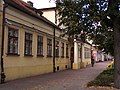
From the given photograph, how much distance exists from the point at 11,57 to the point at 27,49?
3.21m

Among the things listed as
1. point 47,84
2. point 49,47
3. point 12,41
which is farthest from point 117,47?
point 49,47

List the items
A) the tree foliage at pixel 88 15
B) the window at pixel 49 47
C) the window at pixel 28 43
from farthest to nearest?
the window at pixel 49 47 → the window at pixel 28 43 → the tree foliage at pixel 88 15

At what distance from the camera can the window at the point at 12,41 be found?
59.2ft

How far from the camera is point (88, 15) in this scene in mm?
14094

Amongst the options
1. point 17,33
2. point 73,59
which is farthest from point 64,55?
point 17,33

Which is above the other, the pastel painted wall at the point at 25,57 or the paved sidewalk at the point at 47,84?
the pastel painted wall at the point at 25,57

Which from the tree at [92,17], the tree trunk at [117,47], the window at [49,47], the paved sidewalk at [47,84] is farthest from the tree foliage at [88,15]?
the window at [49,47]

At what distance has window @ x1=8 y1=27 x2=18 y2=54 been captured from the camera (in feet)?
59.2

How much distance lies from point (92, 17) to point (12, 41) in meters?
6.96

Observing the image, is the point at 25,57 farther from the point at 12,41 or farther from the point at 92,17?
the point at 92,17

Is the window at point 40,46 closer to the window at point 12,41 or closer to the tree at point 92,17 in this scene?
the window at point 12,41

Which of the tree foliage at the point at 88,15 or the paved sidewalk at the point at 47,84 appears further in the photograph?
the paved sidewalk at the point at 47,84

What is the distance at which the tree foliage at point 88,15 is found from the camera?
1357 centimetres

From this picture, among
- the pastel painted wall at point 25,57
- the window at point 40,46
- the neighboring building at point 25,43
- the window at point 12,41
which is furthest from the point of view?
the window at point 40,46
